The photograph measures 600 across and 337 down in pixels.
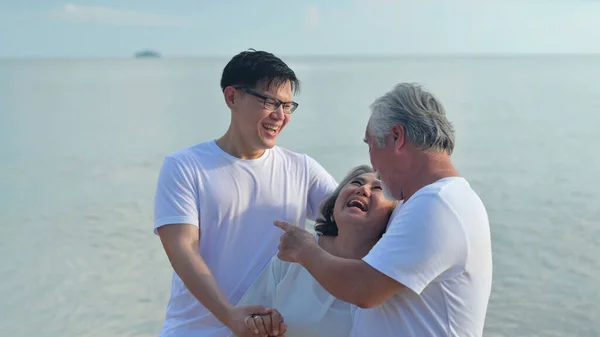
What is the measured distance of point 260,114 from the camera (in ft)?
9.64

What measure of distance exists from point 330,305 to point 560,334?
5264mm

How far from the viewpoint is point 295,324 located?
8.86ft

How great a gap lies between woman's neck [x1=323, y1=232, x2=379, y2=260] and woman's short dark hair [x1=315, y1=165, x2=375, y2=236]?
0.53 feet

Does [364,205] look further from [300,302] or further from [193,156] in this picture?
[193,156]

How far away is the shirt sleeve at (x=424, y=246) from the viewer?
79.8 inches

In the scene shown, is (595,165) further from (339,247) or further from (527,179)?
(339,247)

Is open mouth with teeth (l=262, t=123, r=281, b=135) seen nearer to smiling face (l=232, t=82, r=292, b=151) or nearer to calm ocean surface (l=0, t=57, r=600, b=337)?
smiling face (l=232, t=82, r=292, b=151)

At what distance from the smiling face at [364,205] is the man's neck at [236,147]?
1.44 feet

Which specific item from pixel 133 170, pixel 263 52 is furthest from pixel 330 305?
pixel 133 170

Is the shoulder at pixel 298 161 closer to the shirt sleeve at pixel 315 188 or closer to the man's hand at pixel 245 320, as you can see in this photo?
the shirt sleeve at pixel 315 188

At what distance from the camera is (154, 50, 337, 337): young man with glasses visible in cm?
280

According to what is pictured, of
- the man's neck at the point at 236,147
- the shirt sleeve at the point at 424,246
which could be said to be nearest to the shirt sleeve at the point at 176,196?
the man's neck at the point at 236,147

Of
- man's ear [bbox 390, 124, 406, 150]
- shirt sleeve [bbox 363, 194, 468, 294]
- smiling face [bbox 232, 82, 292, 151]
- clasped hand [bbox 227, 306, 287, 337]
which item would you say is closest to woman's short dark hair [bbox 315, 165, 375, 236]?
smiling face [bbox 232, 82, 292, 151]

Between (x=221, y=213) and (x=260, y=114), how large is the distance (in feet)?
1.45
